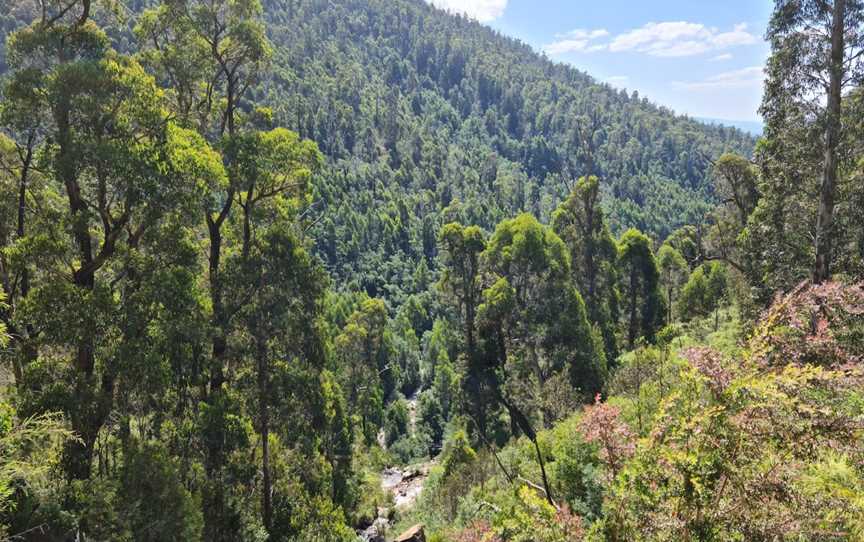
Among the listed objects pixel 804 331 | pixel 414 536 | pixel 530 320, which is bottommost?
pixel 414 536

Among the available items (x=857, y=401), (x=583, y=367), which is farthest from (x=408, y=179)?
(x=857, y=401)

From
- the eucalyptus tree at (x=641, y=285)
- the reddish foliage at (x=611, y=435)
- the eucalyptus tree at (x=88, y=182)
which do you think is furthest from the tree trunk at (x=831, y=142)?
the eucalyptus tree at (x=641, y=285)

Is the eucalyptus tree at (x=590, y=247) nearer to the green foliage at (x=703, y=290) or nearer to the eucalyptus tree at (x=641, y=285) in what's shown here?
the eucalyptus tree at (x=641, y=285)

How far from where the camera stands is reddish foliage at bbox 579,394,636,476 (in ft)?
17.7

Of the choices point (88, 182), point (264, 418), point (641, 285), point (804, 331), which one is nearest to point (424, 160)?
point (641, 285)

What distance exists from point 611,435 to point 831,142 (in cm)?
971

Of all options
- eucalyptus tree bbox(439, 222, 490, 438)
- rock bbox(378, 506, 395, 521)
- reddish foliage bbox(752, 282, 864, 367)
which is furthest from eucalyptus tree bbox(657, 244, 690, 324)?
reddish foliage bbox(752, 282, 864, 367)

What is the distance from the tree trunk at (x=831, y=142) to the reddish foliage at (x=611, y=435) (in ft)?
26.4

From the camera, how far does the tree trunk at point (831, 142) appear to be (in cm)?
1071

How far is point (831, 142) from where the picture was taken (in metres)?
11.0

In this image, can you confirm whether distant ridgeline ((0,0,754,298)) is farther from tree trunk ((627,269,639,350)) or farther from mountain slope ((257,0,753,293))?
tree trunk ((627,269,639,350))

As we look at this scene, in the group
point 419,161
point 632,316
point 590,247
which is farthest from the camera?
point 419,161

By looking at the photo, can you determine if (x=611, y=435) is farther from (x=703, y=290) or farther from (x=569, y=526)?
(x=703, y=290)

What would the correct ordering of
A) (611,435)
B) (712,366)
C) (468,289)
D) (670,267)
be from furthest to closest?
(670,267)
(468,289)
(611,435)
(712,366)
